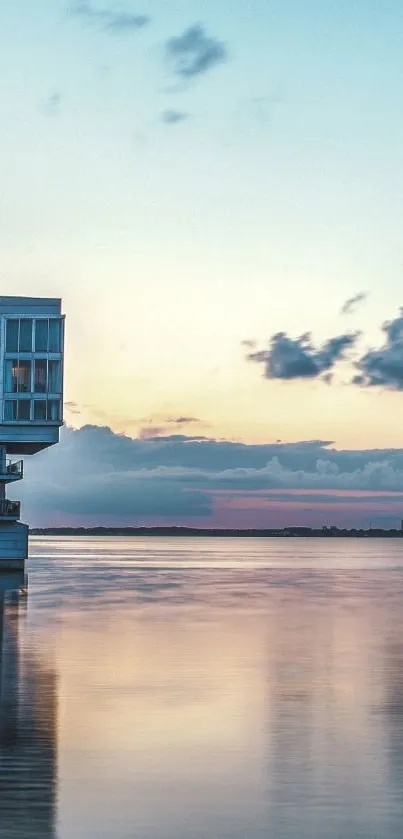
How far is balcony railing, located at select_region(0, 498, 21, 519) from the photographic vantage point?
101 m

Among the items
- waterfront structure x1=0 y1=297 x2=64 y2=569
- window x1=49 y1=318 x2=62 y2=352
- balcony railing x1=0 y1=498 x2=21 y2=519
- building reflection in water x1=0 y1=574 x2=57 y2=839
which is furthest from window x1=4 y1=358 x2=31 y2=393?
building reflection in water x1=0 y1=574 x2=57 y2=839

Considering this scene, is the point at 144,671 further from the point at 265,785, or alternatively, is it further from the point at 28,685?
the point at 265,785

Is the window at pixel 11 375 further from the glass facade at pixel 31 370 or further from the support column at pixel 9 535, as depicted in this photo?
Result: the support column at pixel 9 535

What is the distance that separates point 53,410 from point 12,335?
686 cm

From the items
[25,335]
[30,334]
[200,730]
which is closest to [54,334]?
[30,334]

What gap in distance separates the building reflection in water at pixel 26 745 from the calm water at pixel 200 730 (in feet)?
0.13

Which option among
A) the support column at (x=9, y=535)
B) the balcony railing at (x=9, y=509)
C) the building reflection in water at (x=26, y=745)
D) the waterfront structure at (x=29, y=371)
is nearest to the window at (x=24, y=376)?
the waterfront structure at (x=29, y=371)

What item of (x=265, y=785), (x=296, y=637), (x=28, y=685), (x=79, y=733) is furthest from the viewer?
(x=296, y=637)

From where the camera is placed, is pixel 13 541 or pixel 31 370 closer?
pixel 31 370

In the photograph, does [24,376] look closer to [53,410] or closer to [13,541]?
[53,410]

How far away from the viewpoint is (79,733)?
2475cm

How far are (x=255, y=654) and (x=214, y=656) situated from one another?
5.30 feet

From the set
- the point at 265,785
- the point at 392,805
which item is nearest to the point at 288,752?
the point at 265,785

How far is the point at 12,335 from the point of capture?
102312 millimetres
